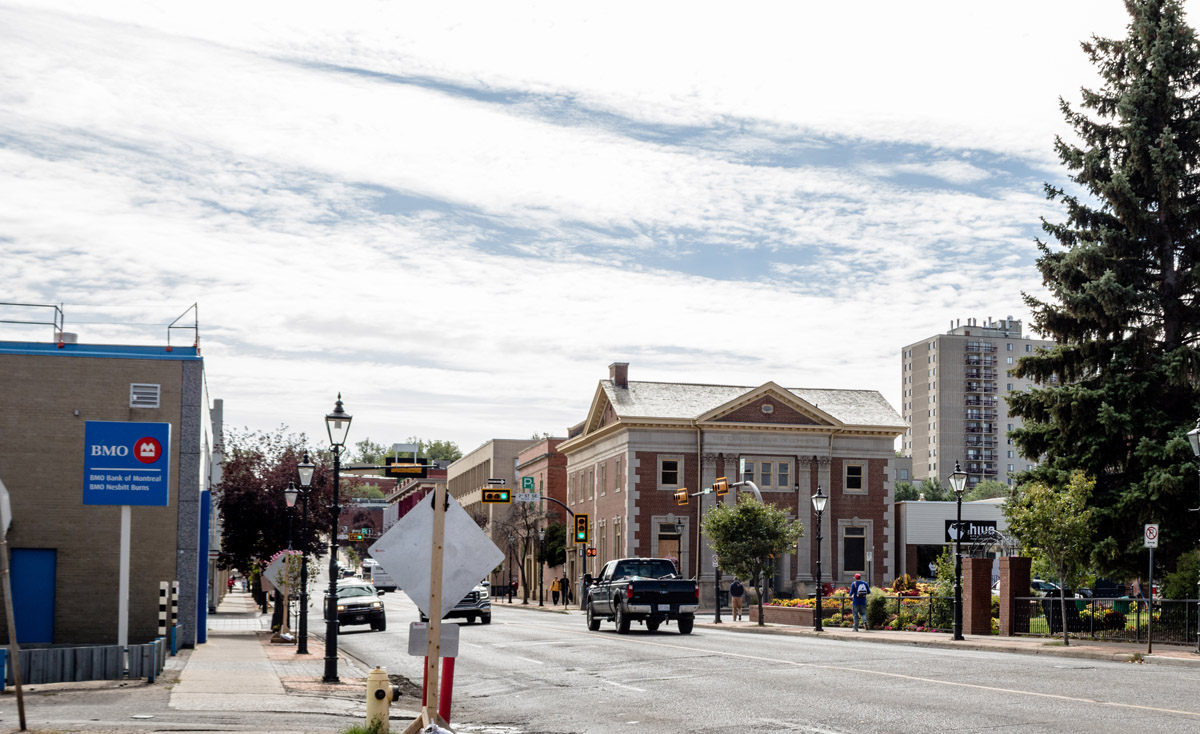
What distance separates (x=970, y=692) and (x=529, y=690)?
6.42m

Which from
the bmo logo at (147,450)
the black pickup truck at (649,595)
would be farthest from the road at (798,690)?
the bmo logo at (147,450)

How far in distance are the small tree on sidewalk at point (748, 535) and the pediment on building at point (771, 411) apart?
70.8 ft

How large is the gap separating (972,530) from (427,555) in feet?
239

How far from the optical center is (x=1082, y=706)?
47.6ft

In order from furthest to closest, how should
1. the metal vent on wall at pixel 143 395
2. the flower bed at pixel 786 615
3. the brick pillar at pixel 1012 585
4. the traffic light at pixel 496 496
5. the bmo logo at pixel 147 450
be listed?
the traffic light at pixel 496 496 → the flower bed at pixel 786 615 → the brick pillar at pixel 1012 585 → the metal vent on wall at pixel 143 395 → the bmo logo at pixel 147 450

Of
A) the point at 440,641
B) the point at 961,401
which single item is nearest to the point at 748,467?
the point at 440,641

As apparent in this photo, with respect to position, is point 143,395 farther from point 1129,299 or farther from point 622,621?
point 1129,299

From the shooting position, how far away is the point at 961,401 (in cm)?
17862

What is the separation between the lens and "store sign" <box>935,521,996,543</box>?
7650cm

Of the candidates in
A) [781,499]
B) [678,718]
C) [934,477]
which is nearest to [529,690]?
[678,718]

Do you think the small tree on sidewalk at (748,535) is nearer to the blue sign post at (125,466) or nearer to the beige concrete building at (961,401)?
the blue sign post at (125,466)

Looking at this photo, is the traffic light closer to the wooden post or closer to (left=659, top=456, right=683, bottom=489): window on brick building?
(left=659, top=456, right=683, bottom=489): window on brick building

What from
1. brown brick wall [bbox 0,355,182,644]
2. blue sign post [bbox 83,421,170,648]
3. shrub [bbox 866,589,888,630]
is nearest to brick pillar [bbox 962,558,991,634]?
Result: shrub [bbox 866,589,888,630]

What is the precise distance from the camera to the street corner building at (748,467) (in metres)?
69.3
